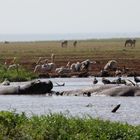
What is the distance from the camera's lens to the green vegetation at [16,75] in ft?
119

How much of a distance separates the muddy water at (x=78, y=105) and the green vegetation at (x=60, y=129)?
503cm

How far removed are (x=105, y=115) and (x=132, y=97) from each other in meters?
5.88

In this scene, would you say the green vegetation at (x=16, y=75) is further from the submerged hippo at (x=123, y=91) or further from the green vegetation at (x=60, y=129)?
the green vegetation at (x=60, y=129)

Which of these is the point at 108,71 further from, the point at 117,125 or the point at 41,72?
the point at 117,125

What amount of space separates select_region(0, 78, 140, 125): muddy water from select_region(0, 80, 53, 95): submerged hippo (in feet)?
2.51

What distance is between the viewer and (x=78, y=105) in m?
25.1

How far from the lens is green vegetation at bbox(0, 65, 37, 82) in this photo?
3628 cm

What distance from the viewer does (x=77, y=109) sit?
24.1 meters

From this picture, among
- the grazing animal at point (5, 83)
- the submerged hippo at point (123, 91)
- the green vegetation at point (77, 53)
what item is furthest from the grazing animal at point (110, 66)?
the submerged hippo at point (123, 91)

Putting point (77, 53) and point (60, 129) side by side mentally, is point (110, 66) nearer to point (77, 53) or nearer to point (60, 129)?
point (77, 53)

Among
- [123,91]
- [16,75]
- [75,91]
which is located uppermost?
[123,91]

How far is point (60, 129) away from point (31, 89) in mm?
15956

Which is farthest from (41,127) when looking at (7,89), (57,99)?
(7,89)

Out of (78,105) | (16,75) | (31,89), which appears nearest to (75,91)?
(31,89)
